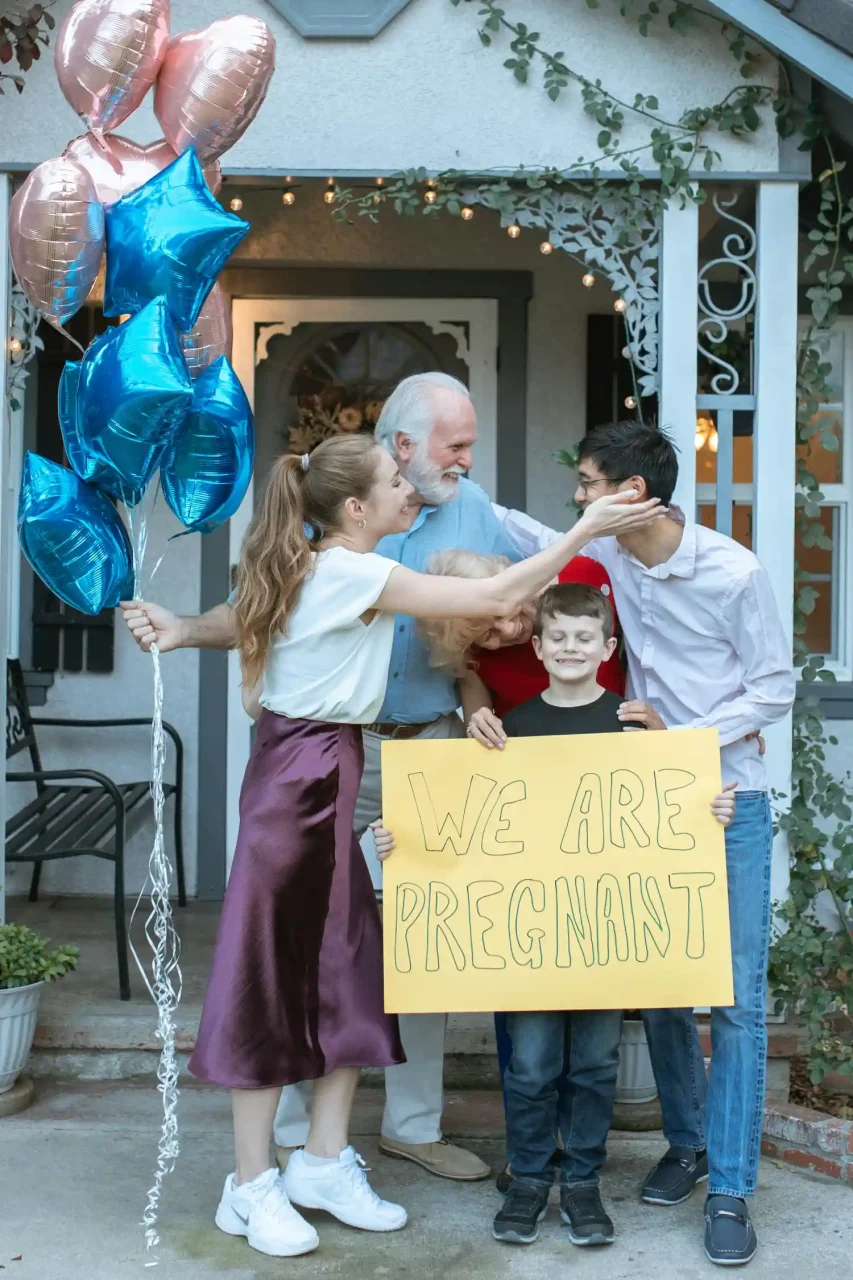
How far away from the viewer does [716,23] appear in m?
Answer: 4.37

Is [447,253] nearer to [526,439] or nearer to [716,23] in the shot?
[526,439]

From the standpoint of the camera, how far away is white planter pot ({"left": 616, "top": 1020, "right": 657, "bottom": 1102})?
4.29 m

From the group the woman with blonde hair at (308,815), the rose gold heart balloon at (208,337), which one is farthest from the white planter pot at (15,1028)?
the rose gold heart balloon at (208,337)

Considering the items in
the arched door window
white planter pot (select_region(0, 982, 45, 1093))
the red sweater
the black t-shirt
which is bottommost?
white planter pot (select_region(0, 982, 45, 1093))

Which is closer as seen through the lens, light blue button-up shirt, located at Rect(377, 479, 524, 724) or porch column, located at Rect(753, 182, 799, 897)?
light blue button-up shirt, located at Rect(377, 479, 524, 724)

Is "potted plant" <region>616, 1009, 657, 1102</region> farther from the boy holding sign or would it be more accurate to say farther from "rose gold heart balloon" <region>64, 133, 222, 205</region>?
"rose gold heart balloon" <region>64, 133, 222, 205</region>

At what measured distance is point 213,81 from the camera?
3.49 metres

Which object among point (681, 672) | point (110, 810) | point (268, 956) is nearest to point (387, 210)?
point (110, 810)

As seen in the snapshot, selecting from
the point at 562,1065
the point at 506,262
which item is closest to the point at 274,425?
the point at 506,262

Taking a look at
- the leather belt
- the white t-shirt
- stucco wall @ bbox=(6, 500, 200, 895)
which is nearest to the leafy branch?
the white t-shirt

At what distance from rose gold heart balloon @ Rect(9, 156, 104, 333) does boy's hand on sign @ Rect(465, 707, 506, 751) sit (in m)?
1.44

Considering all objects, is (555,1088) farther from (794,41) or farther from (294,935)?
(794,41)

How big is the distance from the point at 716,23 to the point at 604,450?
1821mm

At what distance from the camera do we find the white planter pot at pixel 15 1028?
13.8 ft
